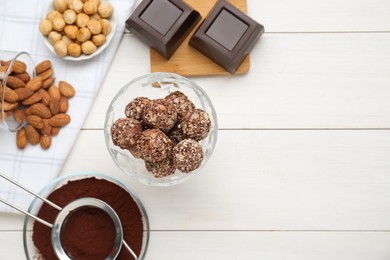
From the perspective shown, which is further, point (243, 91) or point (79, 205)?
point (243, 91)

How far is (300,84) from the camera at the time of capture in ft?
3.89

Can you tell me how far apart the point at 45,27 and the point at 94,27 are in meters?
0.11

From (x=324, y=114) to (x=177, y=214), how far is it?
0.40 metres

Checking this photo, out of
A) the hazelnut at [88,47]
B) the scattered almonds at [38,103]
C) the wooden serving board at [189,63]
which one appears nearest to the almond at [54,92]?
the scattered almonds at [38,103]

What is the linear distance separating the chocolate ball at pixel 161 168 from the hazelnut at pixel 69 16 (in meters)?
0.38

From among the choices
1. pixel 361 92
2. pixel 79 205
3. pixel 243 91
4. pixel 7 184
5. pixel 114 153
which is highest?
pixel 361 92

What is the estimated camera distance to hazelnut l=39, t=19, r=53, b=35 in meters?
1.14

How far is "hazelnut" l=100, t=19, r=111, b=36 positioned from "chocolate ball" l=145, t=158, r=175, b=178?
331mm

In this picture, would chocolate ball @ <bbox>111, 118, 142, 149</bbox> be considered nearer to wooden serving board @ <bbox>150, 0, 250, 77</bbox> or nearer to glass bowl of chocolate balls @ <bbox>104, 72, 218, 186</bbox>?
glass bowl of chocolate balls @ <bbox>104, 72, 218, 186</bbox>

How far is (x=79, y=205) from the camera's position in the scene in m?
1.07

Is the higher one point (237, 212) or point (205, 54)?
point (205, 54)

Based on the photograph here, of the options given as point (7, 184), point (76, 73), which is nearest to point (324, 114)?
point (76, 73)

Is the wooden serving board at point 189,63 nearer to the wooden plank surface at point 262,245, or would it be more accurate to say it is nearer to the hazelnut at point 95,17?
the hazelnut at point 95,17

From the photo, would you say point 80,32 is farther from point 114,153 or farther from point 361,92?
point 361,92
